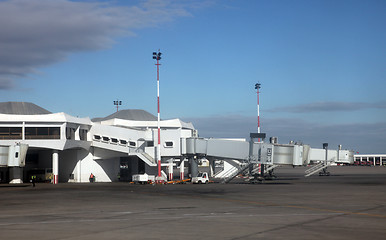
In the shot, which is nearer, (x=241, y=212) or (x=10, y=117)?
(x=241, y=212)

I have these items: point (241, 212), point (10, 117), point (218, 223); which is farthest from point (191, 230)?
point (10, 117)

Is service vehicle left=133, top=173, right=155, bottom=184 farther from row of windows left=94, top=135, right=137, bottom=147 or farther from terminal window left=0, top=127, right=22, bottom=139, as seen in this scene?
terminal window left=0, top=127, right=22, bottom=139

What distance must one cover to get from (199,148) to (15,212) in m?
49.9

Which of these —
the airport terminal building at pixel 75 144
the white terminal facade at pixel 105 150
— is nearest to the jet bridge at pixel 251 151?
the white terminal facade at pixel 105 150

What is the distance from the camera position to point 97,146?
93875mm

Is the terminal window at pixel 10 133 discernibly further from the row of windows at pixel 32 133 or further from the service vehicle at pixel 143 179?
the service vehicle at pixel 143 179

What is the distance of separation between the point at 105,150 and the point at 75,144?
8.24m

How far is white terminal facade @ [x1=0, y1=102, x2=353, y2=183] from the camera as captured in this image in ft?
258

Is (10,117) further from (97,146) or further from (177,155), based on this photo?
(177,155)

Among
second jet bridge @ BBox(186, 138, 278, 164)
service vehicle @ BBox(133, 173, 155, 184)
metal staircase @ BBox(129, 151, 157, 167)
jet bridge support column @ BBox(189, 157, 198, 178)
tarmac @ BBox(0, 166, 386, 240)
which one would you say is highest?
second jet bridge @ BBox(186, 138, 278, 164)

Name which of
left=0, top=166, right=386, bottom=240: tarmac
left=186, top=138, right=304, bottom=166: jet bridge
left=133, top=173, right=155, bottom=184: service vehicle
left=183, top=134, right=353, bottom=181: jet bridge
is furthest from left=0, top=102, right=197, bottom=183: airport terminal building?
left=0, top=166, right=386, bottom=240: tarmac

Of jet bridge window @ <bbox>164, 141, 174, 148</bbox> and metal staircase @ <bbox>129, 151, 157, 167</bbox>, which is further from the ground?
jet bridge window @ <bbox>164, 141, 174, 148</bbox>

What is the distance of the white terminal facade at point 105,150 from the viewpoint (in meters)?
78.6

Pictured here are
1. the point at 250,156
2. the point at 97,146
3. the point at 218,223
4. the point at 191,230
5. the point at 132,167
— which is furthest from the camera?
the point at 132,167
